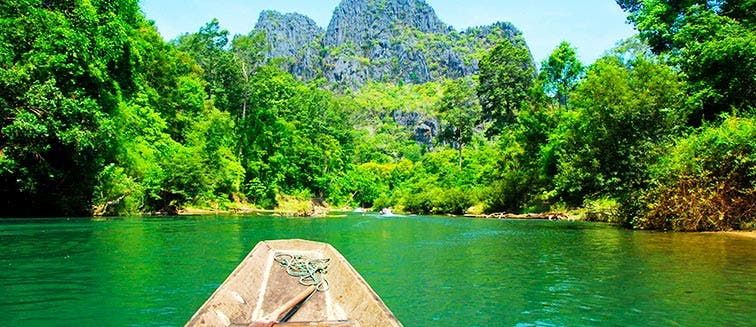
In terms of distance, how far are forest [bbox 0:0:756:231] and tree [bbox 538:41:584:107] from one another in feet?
0.39

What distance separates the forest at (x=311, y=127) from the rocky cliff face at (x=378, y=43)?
348 ft

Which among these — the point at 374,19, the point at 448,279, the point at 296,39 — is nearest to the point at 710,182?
the point at 448,279

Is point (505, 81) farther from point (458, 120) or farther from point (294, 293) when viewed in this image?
point (294, 293)

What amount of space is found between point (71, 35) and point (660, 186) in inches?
991

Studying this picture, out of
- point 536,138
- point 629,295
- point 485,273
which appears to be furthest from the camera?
→ point 536,138

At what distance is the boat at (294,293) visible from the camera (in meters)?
5.29

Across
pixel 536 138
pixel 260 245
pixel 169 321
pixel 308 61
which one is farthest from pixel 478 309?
pixel 308 61

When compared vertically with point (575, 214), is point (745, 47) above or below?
above

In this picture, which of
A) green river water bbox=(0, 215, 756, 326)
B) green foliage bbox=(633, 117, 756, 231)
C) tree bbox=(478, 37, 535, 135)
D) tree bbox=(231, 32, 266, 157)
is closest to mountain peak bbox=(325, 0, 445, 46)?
tree bbox=(231, 32, 266, 157)

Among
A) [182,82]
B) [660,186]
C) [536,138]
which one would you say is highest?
[182,82]

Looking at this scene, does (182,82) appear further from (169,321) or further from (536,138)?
(169,321)

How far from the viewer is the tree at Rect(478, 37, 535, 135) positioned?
178ft

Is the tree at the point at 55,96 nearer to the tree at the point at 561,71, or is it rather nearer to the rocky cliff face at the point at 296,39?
the tree at the point at 561,71

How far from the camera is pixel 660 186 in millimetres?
20484
